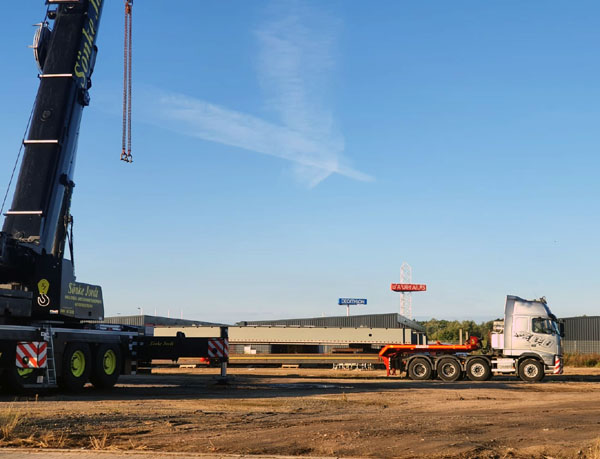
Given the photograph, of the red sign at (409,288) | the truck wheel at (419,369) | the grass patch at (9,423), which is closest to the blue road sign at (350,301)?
the red sign at (409,288)

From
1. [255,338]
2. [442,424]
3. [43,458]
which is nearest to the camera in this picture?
[43,458]

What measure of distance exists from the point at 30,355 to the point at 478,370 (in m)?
19.5

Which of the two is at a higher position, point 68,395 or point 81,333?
point 81,333

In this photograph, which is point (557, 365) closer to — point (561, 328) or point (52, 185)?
point (561, 328)

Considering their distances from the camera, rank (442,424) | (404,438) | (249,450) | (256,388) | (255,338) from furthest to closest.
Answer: (255,338)
(256,388)
(442,424)
(404,438)
(249,450)

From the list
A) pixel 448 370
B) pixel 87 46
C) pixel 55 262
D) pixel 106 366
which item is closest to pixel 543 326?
pixel 448 370

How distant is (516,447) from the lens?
11695 mm

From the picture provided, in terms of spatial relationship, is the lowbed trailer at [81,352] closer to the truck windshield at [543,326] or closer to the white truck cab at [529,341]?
the white truck cab at [529,341]

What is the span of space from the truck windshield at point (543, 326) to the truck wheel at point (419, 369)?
16.3 ft

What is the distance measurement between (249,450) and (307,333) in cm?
3783

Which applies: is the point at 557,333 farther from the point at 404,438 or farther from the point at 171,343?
the point at 404,438

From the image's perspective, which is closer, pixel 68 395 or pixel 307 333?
pixel 68 395

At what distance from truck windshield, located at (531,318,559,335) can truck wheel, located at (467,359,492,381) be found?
2.60m

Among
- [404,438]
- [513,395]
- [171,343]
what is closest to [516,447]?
[404,438]
